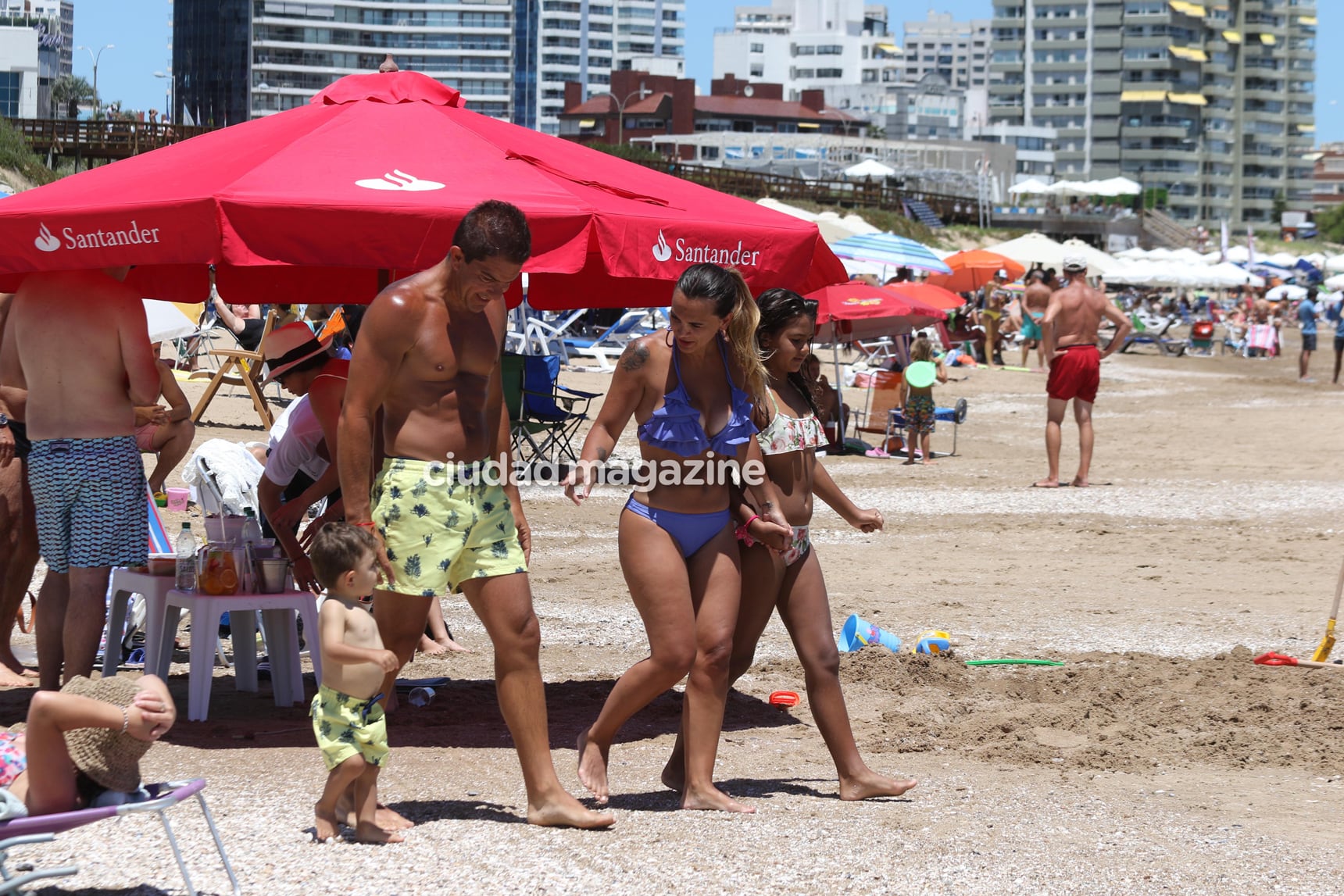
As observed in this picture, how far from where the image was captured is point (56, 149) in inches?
1684

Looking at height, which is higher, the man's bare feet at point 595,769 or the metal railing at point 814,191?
the metal railing at point 814,191

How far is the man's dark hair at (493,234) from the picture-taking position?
411cm

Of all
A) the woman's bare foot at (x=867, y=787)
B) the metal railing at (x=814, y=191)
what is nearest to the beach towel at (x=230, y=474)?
the woman's bare foot at (x=867, y=787)

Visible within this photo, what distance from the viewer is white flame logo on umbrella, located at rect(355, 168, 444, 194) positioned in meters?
5.15

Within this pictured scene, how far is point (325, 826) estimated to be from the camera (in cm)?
402

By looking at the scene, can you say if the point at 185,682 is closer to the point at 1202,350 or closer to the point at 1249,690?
the point at 1249,690

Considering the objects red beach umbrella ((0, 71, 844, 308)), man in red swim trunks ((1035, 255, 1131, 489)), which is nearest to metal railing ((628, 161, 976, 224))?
man in red swim trunks ((1035, 255, 1131, 489))

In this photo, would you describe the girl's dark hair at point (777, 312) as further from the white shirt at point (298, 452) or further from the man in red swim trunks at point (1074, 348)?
the man in red swim trunks at point (1074, 348)

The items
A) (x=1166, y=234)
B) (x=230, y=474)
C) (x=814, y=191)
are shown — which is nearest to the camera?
(x=230, y=474)

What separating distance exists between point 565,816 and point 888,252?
15.7 meters

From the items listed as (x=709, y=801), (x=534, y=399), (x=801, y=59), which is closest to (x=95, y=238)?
(x=709, y=801)

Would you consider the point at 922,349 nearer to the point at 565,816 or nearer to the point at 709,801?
the point at 709,801

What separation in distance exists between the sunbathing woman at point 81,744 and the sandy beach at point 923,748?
0.33 meters

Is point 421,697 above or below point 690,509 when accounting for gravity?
below
